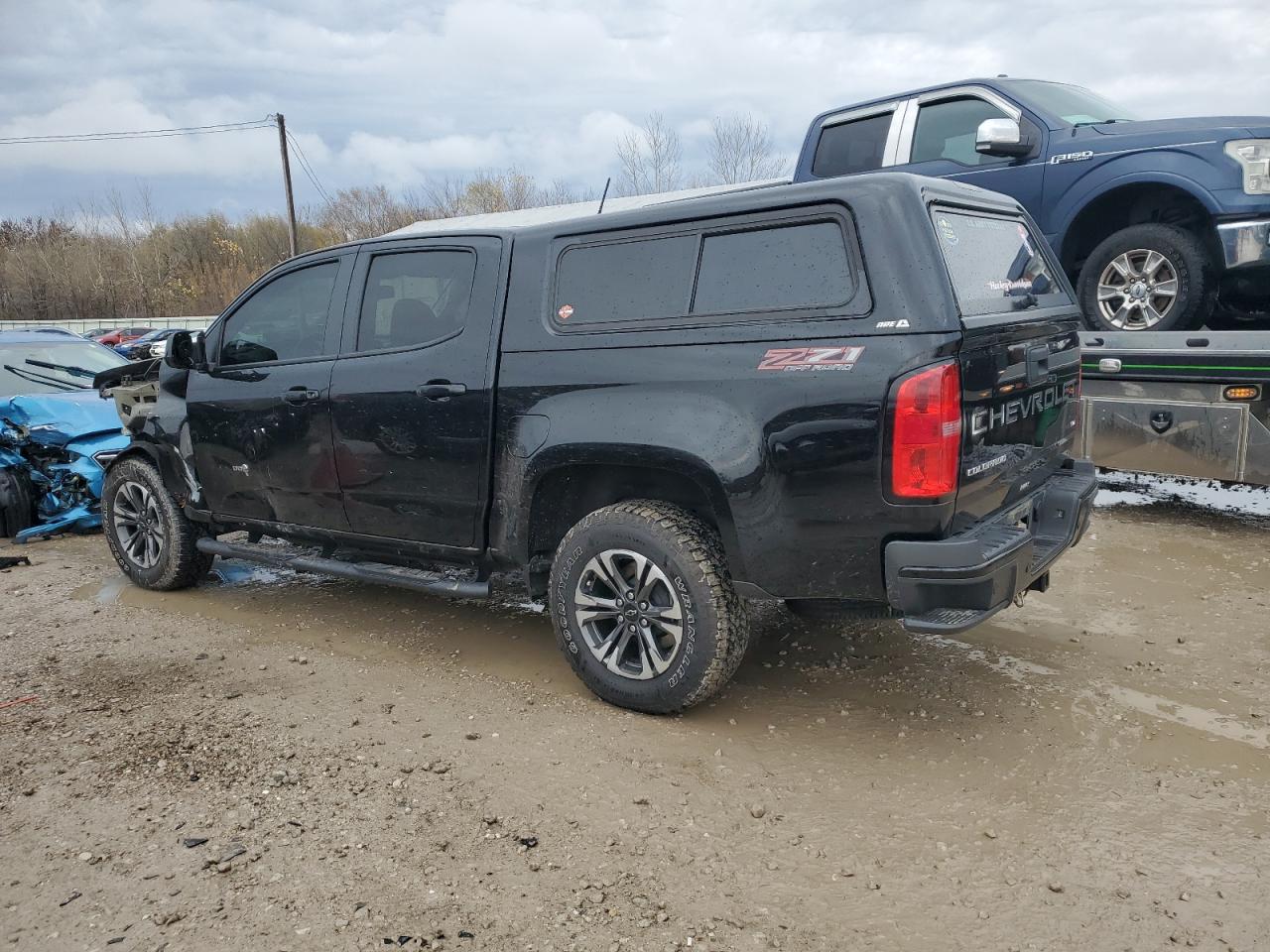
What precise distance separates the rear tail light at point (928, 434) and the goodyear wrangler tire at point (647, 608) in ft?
2.66

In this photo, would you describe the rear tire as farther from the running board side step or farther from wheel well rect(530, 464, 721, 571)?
wheel well rect(530, 464, 721, 571)

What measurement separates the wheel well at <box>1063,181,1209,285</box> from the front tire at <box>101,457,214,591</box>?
558 centimetres

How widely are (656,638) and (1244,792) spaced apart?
200cm

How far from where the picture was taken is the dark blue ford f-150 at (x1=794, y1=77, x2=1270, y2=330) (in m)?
5.19

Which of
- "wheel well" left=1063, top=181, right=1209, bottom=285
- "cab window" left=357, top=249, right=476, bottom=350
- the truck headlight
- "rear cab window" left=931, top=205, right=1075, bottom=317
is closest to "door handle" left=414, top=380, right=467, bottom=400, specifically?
"cab window" left=357, top=249, right=476, bottom=350

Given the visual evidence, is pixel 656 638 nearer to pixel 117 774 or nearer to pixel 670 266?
pixel 670 266

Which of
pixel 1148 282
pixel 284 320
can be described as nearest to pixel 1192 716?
pixel 1148 282

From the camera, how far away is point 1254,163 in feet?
16.8

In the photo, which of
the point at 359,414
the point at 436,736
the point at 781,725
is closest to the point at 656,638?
the point at 781,725

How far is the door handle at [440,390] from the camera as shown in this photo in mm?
3961

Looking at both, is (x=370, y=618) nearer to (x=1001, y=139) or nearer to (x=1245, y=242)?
(x=1001, y=139)

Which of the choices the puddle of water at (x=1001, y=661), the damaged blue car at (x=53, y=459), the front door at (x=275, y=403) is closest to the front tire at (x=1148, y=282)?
the puddle of water at (x=1001, y=661)

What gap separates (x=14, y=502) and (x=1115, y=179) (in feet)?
25.7

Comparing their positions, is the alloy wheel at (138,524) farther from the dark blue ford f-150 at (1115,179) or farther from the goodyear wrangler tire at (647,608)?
the dark blue ford f-150 at (1115,179)
